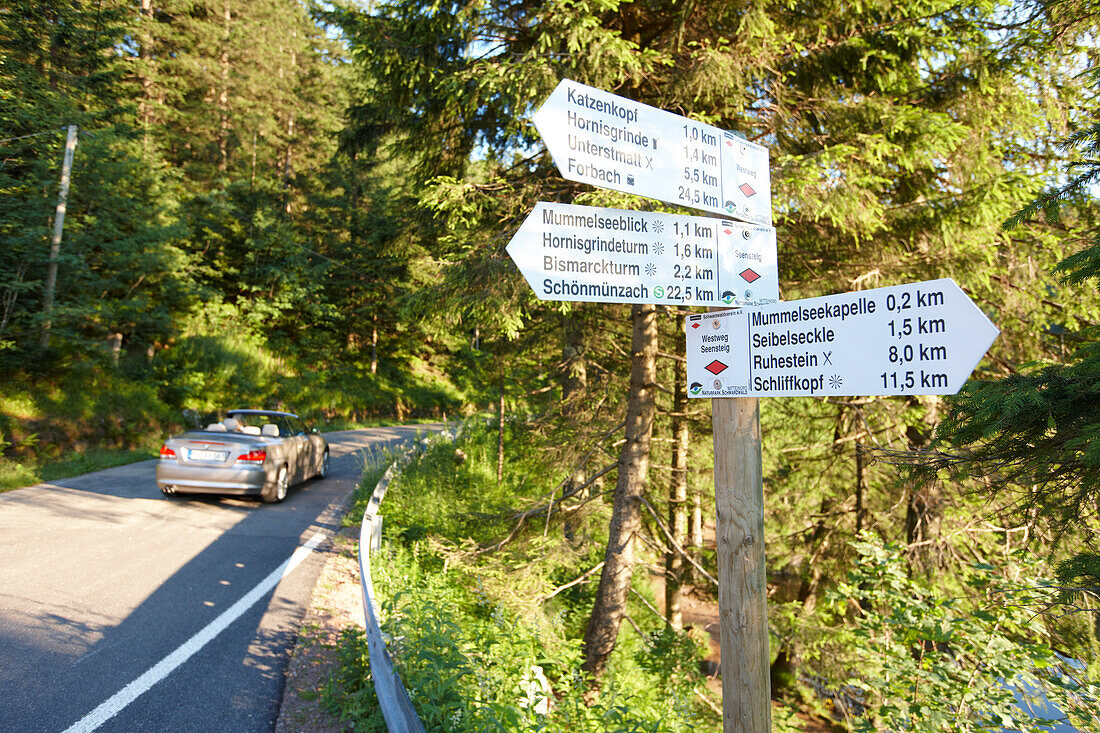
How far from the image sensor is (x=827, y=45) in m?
5.93

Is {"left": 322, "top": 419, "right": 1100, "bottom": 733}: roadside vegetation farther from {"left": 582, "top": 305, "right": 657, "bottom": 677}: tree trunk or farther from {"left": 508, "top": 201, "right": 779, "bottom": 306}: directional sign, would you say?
{"left": 508, "top": 201, "right": 779, "bottom": 306}: directional sign

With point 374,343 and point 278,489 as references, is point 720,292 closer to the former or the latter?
point 278,489

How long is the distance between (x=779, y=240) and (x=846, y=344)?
180 inches

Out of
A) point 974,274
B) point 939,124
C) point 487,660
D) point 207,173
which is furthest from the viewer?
point 207,173

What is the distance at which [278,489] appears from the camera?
9414 mm

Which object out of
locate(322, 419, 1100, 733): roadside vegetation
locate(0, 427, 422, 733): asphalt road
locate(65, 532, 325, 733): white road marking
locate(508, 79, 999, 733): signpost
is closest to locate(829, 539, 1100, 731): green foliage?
locate(322, 419, 1100, 733): roadside vegetation

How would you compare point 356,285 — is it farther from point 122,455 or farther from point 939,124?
point 939,124

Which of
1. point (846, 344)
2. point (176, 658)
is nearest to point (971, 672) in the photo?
point (846, 344)

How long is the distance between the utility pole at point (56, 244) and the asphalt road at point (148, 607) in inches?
216

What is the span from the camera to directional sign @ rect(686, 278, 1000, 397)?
1.95 meters

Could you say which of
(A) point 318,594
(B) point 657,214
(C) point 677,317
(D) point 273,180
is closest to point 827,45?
(C) point 677,317

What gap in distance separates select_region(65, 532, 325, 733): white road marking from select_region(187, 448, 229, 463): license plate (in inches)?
130

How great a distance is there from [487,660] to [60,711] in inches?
98.5

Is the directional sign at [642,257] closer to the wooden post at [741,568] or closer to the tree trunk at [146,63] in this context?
the wooden post at [741,568]
